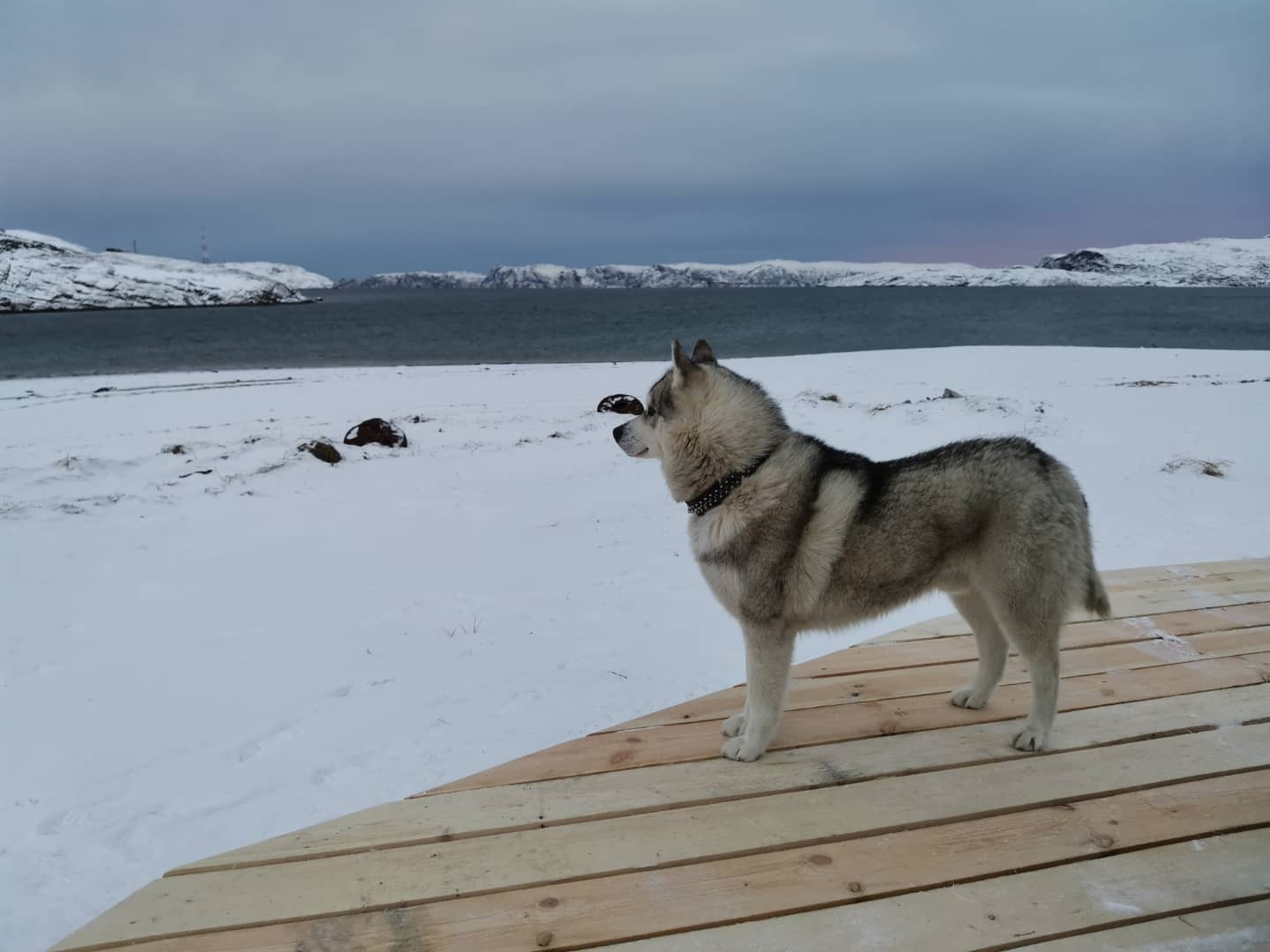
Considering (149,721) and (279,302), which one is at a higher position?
(279,302)

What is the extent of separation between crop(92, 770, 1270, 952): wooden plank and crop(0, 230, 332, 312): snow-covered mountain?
136 metres

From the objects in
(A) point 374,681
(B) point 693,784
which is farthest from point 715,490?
(A) point 374,681

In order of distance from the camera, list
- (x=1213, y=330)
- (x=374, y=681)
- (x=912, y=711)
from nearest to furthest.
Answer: (x=912, y=711) < (x=374, y=681) < (x=1213, y=330)

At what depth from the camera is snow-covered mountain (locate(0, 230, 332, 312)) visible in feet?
360

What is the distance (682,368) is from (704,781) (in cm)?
174

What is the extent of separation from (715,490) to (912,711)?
1.48 metres

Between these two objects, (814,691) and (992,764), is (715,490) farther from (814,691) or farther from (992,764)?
(992,764)

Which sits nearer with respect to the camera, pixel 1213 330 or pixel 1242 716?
pixel 1242 716

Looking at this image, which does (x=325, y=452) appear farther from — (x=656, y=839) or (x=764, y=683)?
(x=656, y=839)

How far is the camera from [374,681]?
5.21 meters

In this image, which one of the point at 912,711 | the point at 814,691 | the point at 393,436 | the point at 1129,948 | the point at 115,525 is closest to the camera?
the point at 1129,948

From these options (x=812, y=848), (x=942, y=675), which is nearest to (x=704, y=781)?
(x=812, y=848)

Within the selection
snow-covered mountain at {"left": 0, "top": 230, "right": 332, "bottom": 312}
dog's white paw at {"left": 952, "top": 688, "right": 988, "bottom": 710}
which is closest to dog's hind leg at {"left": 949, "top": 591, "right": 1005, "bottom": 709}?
dog's white paw at {"left": 952, "top": 688, "right": 988, "bottom": 710}

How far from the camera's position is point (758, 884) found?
2408 mm
